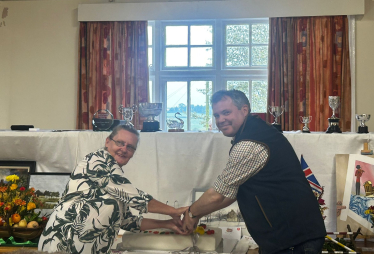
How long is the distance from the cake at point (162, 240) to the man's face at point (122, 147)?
1.52 feet

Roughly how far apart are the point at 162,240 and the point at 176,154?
2.03 feet

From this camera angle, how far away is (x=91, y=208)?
75.9 inches

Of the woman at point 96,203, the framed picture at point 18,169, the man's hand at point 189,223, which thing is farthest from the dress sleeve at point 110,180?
the framed picture at point 18,169

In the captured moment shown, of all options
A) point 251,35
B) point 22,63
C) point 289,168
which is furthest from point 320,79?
point 22,63

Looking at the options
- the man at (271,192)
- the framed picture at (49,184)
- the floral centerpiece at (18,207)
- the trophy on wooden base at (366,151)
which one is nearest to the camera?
the man at (271,192)

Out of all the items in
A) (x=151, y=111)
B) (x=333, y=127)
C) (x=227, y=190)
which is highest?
(x=151, y=111)

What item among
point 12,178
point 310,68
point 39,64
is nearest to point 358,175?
point 12,178

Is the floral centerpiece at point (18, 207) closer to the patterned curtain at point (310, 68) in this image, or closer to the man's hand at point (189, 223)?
the man's hand at point (189, 223)

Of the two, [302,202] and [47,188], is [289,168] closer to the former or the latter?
[302,202]

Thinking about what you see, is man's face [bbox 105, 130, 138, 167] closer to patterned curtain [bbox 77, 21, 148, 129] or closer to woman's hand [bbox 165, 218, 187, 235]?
woman's hand [bbox 165, 218, 187, 235]

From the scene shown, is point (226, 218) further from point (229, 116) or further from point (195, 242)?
point (229, 116)

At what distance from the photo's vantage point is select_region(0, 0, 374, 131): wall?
5762mm

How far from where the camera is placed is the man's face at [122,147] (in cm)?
212

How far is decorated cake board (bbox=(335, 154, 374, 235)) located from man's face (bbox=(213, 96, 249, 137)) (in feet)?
3.02
